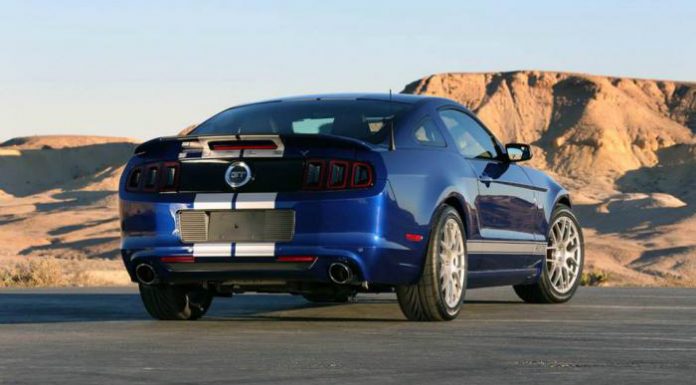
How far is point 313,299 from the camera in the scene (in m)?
12.0

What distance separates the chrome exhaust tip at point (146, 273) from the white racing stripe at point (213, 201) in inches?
22.1

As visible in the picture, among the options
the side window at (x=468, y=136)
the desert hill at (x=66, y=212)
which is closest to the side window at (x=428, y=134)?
the side window at (x=468, y=136)

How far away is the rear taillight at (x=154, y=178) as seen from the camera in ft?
31.2

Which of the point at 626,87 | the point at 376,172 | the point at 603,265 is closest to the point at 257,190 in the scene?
the point at 376,172

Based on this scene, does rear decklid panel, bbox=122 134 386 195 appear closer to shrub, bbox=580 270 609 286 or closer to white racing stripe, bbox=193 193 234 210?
white racing stripe, bbox=193 193 234 210

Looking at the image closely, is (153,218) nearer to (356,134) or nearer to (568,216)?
(356,134)

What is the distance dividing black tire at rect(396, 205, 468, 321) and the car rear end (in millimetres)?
154

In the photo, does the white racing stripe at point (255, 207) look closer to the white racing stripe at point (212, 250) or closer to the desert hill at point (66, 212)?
the white racing stripe at point (212, 250)

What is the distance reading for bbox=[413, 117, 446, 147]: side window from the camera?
9.96 metres

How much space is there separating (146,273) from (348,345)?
6.45 feet

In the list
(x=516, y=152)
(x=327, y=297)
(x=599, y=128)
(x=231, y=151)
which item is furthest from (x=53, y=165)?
(x=231, y=151)

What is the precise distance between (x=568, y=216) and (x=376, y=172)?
12.2ft

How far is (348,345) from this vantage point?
26.7 feet

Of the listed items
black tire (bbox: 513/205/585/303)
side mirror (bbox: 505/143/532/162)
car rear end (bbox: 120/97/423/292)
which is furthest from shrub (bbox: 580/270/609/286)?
car rear end (bbox: 120/97/423/292)
